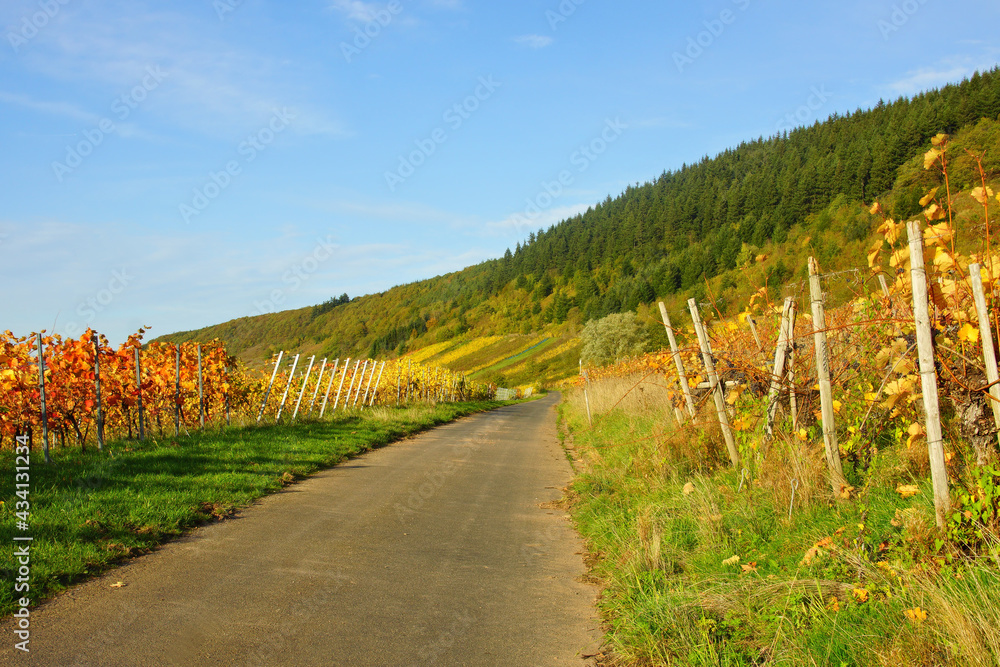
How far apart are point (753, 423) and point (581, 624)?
354 centimetres

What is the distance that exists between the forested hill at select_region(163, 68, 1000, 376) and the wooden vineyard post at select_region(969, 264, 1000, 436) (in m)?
1.63

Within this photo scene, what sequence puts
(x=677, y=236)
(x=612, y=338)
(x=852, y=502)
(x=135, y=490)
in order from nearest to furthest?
(x=852, y=502)
(x=135, y=490)
(x=612, y=338)
(x=677, y=236)

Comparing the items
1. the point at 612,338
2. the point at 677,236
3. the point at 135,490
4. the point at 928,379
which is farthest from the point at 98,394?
the point at 677,236

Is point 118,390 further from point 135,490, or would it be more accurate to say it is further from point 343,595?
point 343,595

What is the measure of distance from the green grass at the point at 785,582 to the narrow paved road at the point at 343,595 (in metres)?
0.46

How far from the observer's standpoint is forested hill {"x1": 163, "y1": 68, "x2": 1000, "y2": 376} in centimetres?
7112

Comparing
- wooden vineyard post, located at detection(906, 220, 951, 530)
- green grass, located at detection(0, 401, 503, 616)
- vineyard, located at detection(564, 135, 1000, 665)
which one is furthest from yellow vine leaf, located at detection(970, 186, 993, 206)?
green grass, located at detection(0, 401, 503, 616)

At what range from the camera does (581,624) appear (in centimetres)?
438

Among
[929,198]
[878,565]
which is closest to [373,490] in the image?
[878,565]

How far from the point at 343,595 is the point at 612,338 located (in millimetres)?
58239

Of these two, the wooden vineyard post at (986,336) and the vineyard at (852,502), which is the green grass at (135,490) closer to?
the vineyard at (852,502)

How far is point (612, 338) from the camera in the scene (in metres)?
61.7

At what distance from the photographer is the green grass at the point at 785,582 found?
294cm

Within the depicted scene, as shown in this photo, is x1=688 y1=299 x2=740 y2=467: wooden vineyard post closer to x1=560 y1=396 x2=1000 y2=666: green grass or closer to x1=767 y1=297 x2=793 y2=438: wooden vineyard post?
x1=767 y1=297 x2=793 y2=438: wooden vineyard post
